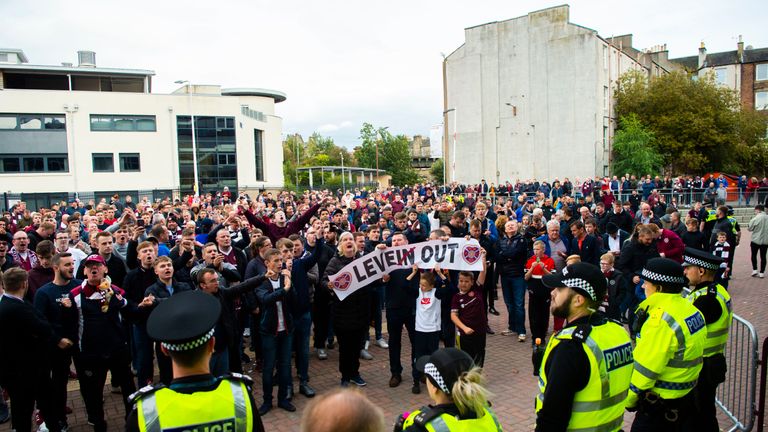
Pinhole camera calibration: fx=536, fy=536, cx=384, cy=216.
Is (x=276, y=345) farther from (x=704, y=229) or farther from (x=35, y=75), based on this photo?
(x=35, y=75)

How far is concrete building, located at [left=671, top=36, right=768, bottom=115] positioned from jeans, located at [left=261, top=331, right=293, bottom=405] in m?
62.6

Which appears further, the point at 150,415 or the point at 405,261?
the point at 405,261

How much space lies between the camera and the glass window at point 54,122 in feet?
136

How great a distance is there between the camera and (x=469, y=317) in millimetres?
6855

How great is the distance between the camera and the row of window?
1672 inches

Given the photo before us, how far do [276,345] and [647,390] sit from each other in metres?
4.24

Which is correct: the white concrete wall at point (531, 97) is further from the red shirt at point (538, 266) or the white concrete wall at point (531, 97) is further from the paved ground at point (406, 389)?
the red shirt at point (538, 266)

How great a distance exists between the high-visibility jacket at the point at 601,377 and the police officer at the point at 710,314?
5.48 feet

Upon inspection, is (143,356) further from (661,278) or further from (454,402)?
(661,278)

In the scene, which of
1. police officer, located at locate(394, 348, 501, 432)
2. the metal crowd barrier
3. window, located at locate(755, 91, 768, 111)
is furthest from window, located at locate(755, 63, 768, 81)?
police officer, located at locate(394, 348, 501, 432)

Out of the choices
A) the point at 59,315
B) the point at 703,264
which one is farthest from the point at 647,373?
the point at 59,315

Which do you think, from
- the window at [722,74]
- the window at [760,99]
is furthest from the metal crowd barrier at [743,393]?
the window at [722,74]

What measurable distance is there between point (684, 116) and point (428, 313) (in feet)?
134

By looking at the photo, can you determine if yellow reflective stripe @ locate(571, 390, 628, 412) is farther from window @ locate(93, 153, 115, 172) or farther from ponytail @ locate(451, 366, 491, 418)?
window @ locate(93, 153, 115, 172)
